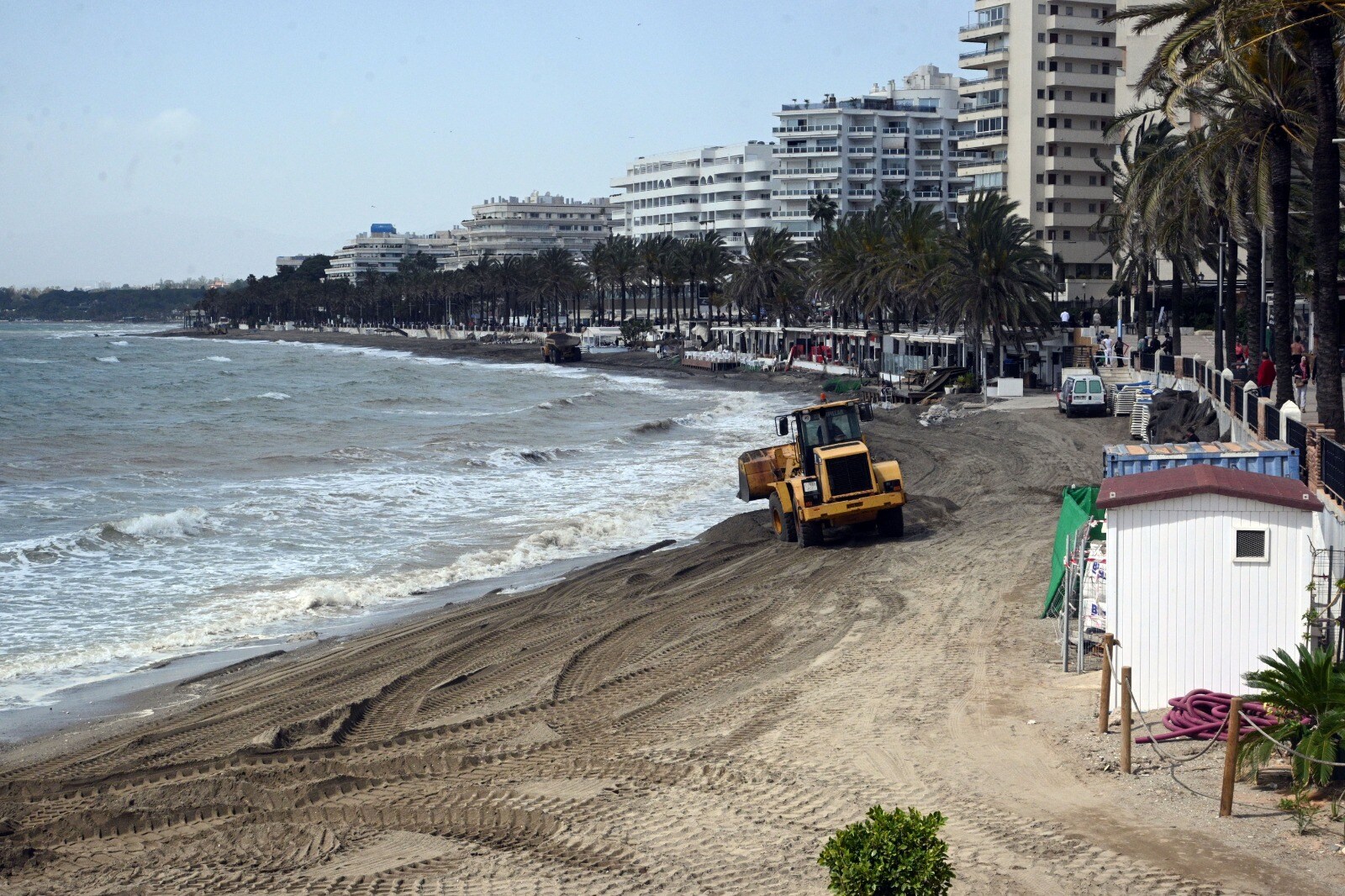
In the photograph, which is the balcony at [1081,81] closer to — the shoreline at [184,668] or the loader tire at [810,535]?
the shoreline at [184,668]

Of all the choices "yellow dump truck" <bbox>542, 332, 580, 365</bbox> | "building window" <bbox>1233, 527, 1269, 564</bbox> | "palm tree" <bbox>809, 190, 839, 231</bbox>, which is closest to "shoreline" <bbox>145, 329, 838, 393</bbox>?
"yellow dump truck" <bbox>542, 332, 580, 365</bbox>

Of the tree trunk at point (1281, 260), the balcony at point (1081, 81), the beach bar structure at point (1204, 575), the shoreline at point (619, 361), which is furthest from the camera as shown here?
the balcony at point (1081, 81)

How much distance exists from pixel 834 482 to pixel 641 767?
437 inches

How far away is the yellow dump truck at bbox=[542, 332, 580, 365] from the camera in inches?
4385

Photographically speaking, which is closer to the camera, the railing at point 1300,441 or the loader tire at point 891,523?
the railing at point 1300,441

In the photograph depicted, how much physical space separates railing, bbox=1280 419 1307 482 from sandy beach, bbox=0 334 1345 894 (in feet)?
12.1

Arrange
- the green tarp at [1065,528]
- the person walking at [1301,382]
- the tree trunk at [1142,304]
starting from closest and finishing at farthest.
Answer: the green tarp at [1065,528] < the person walking at [1301,382] < the tree trunk at [1142,304]

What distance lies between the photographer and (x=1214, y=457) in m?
16.1

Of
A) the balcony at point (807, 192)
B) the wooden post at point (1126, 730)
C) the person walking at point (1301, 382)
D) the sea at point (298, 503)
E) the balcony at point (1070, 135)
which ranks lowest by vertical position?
the sea at point (298, 503)

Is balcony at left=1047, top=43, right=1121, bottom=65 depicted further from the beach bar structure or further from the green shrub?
the green shrub

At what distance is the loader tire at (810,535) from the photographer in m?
22.0

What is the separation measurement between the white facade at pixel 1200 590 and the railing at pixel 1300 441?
21.2 feet

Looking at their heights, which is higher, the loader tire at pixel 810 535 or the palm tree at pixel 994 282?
the palm tree at pixel 994 282

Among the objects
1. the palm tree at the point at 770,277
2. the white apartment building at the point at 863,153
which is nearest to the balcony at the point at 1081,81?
the palm tree at the point at 770,277
